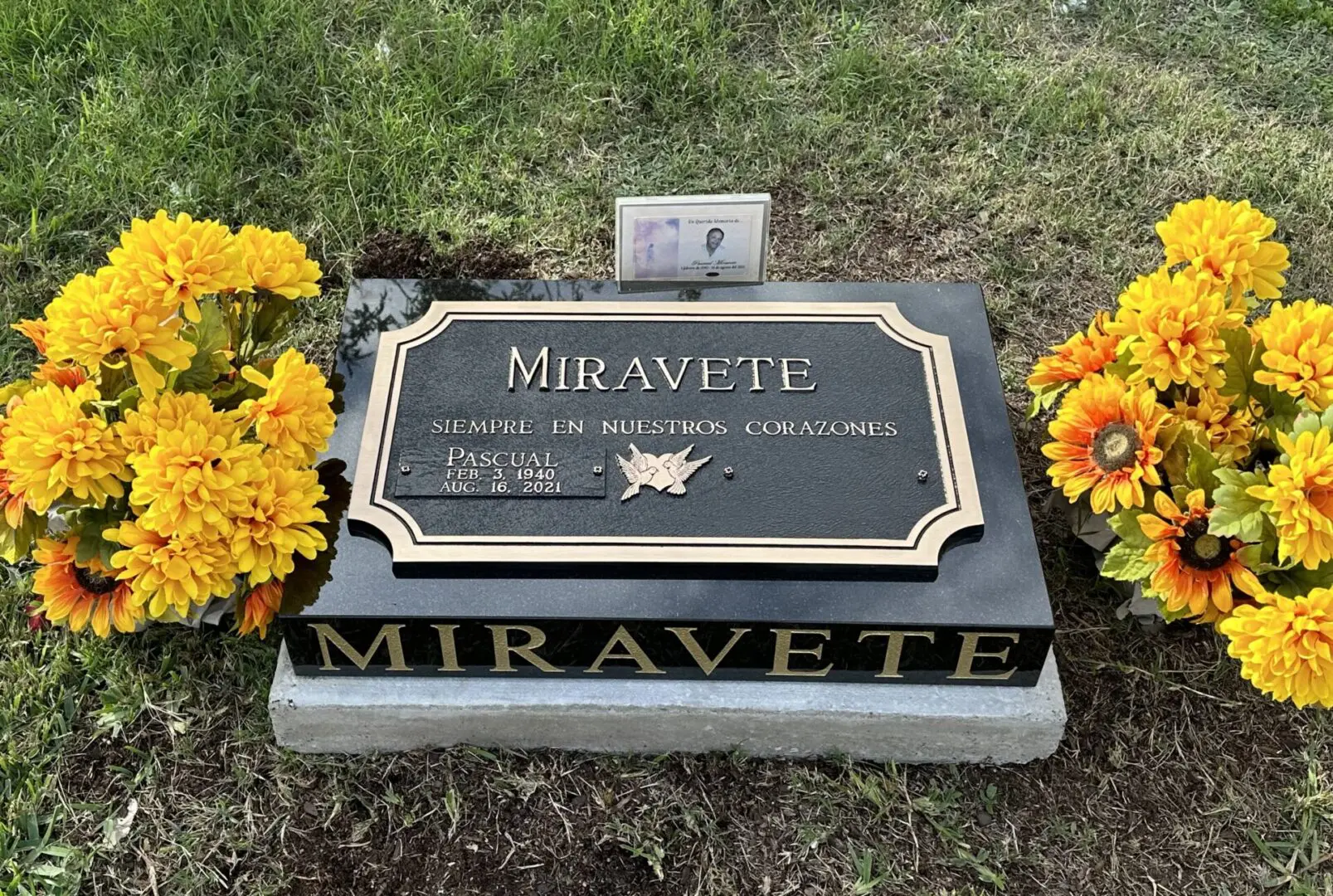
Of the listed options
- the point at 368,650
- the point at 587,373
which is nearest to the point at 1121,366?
the point at 587,373

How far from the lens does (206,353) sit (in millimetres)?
2268

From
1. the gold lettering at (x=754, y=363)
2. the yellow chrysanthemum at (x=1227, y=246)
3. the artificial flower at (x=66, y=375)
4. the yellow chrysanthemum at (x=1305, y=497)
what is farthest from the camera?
the gold lettering at (x=754, y=363)

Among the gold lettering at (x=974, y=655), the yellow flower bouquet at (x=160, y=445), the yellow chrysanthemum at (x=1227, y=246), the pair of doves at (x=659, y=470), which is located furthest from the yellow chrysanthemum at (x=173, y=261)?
the yellow chrysanthemum at (x=1227, y=246)

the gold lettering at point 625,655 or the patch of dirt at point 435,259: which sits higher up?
the gold lettering at point 625,655

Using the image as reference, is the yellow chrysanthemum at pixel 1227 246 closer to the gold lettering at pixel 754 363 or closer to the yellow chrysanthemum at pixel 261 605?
the gold lettering at pixel 754 363

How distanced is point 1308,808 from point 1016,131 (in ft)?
7.67

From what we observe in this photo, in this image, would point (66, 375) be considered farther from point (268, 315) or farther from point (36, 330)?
point (268, 315)

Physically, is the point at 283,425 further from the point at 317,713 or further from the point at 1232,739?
the point at 1232,739

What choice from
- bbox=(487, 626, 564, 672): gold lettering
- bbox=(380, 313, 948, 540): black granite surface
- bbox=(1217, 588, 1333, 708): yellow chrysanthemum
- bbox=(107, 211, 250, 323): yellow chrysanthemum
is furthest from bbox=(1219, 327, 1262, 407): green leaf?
bbox=(107, 211, 250, 323): yellow chrysanthemum

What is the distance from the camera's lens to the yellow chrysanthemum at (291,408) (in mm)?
2092

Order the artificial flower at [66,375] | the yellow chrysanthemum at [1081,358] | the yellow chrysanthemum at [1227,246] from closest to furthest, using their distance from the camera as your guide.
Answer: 1. the artificial flower at [66,375]
2. the yellow chrysanthemum at [1227,246]
3. the yellow chrysanthemum at [1081,358]

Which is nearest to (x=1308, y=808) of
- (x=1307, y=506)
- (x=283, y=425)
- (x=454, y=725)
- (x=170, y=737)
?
(x=1307, y=506)

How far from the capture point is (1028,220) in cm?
360

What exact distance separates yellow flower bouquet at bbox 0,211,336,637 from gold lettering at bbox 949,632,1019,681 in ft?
4.09
